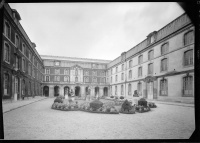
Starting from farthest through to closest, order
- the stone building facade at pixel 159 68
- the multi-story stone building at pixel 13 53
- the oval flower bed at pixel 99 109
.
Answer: the multi-story stone building at pixel 13 53, the oval flower bed at pixel 99 109, the stone building facade at pixel 159 68

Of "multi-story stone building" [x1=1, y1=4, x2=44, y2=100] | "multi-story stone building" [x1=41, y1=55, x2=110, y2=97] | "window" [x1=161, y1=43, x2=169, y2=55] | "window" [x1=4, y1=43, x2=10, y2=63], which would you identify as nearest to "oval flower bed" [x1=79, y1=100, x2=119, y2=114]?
"multi-story stone building" [x1=41, y1=55, x2=110, y2=97]

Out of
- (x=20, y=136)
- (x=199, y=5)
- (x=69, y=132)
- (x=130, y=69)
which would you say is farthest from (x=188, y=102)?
(x=20, y=136)

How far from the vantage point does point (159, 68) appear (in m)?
8.56

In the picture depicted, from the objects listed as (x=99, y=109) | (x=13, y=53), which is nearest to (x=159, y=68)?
(x=99, y=109)

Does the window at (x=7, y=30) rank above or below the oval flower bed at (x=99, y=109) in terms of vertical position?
above

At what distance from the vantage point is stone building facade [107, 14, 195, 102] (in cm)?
752

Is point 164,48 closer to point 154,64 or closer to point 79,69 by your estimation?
point 154,64

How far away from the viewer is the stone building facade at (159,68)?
24.7ft

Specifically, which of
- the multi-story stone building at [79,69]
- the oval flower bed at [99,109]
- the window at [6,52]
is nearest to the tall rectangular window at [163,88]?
the oval flower bed at [99,109]

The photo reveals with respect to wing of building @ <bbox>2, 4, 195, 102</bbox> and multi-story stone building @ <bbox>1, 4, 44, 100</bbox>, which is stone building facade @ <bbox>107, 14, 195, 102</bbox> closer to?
wing of building @ <bbox>2, 4, 195, 102</bbox>

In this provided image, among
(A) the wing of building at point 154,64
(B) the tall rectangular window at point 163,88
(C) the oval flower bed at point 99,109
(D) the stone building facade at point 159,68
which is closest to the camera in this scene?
(A) the wing of building at point 154,64

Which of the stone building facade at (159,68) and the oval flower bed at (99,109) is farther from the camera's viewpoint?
the oval flower bed at (99,109)

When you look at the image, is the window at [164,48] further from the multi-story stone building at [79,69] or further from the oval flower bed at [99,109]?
the oval flower bed at [99,109]

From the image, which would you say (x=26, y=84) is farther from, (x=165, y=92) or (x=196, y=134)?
(x=196, y=134)
